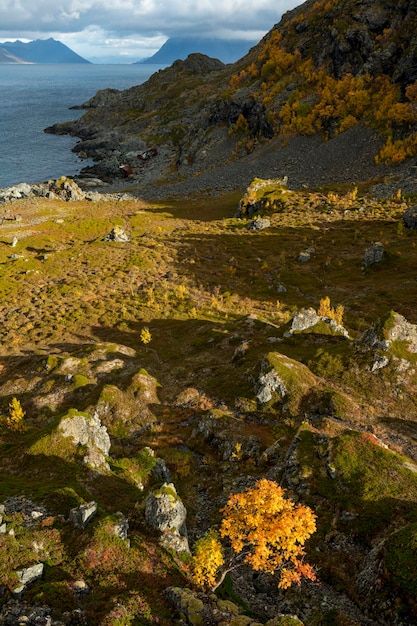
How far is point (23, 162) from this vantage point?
544 ft

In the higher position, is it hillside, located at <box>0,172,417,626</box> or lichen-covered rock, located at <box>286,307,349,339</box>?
lichen-covered rock, located at <box>286,307,349,339</box>

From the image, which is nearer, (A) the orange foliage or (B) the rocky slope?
(A) the orange foliage

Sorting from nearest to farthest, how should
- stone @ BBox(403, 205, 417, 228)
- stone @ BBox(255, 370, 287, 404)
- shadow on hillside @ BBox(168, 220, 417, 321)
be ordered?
1. stone @ BBox(255, 370, 287, 404)
2. shadow on hillside @ BBox(168, 220, 417, 321)
3. stone @ BBox(403, 205, 417, 228)

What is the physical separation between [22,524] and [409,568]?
1498cm

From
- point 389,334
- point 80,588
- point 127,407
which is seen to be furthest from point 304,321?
point 80,588

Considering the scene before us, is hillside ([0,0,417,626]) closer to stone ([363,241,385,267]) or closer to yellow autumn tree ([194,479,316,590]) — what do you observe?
yellow autumn tree ([194,479,316,590])

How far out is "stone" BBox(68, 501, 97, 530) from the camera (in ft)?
55.4

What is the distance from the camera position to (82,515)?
1688cm

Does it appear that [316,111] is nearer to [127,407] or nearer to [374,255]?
[374,255]

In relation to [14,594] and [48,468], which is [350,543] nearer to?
[14,594]

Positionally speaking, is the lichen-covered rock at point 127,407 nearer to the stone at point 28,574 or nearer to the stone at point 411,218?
the stone at point 28,574

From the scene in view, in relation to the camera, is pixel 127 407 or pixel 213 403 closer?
pixel 213 403

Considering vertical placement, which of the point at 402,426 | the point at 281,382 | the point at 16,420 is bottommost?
the point at 16,420

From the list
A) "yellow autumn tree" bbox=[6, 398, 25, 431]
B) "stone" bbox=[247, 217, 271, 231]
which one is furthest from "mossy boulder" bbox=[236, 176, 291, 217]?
"yellow autumn tree" bbox=[6, 398, 25, 431]
